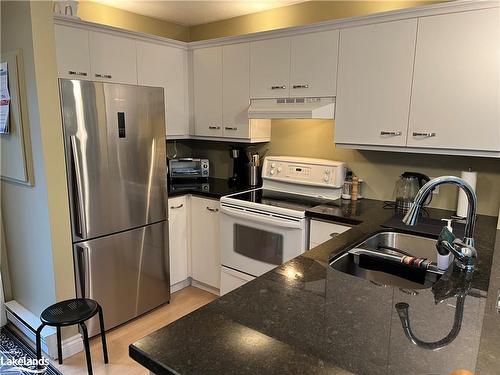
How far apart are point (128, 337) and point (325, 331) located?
2030 mm

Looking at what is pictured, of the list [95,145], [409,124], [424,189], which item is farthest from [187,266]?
[424,189]

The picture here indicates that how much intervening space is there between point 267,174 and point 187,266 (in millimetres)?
1096

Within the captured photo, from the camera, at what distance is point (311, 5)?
2.87 meters

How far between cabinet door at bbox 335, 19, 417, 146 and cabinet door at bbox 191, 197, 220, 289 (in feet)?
3.97

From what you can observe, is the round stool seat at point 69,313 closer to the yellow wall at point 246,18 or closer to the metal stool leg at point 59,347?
the metal stool leg at point 59,347

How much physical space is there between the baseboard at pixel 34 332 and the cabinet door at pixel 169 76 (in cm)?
174

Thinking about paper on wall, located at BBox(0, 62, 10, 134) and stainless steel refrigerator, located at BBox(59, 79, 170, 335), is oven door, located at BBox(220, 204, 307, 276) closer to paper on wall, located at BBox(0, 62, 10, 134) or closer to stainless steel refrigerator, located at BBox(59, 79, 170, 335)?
stainless steel refrigerator, located at BBox(59, 79, 170, 335)

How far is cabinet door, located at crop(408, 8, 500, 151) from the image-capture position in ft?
6.36

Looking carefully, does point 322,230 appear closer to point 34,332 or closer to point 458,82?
point 458,82

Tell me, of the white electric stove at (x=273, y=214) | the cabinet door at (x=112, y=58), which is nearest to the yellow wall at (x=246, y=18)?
the cabinet door at (x=112, y=58)

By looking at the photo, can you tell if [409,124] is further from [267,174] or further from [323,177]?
[267,174]

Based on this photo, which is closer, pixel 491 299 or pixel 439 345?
pixel 439 345

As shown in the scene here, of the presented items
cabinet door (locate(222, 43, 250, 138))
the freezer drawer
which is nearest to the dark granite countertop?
the freezer drawer

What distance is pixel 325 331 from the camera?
37.9 inches
